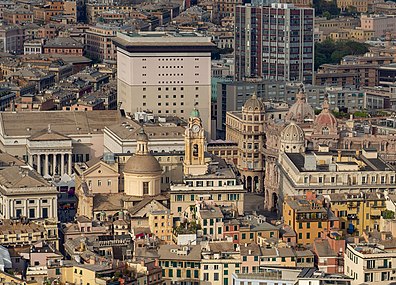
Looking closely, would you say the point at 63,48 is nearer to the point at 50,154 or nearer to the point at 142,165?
the point at 50,154

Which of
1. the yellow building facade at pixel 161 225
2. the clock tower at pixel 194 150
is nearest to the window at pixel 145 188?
the clock tower at pixel 194 150

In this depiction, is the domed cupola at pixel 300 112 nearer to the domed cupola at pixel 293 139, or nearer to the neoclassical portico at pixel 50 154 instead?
the domed cupola at pixel 293 139

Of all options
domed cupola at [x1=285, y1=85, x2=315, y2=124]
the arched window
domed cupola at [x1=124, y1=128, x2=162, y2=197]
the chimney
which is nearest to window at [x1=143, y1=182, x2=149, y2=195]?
domed cupola at [x1=124, y1=128, x2=162, y2=197]

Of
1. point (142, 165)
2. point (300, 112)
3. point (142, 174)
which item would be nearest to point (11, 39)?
point (300, 112)

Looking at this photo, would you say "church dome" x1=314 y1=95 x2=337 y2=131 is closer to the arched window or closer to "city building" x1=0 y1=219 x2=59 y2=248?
the arched window

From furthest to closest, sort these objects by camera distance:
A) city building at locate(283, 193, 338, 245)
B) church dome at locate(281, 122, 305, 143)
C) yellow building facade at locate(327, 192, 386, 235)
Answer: church dome at locate(281, 122, 305, 143) → yellow building facade at locate(327, 192, 386, 235) → city building at locate(283, 193, 338, 245)

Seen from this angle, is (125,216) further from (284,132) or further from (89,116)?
(89,116)
